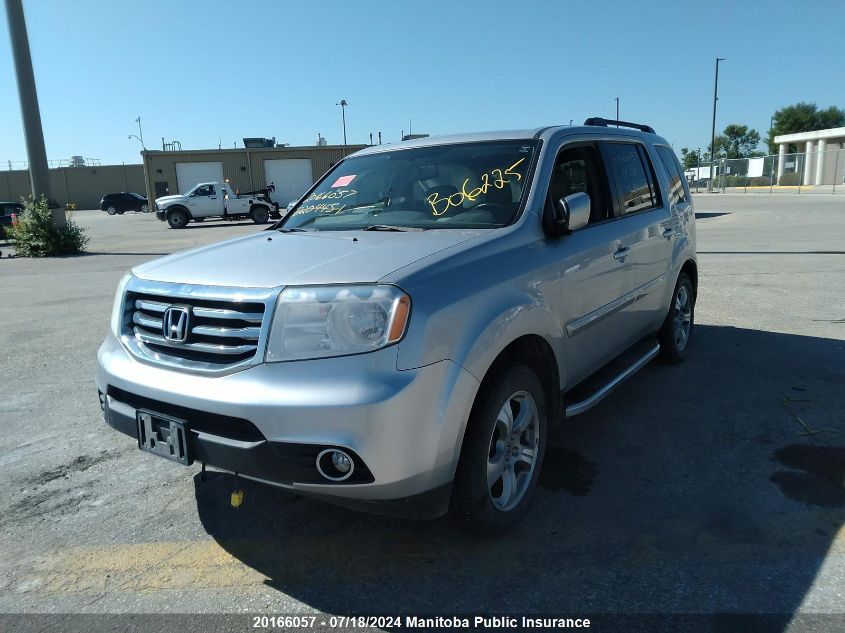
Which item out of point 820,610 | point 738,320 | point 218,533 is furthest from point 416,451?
point 738,320

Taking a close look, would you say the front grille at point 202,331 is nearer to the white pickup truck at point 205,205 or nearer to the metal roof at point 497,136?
the metal roof at point 497,136

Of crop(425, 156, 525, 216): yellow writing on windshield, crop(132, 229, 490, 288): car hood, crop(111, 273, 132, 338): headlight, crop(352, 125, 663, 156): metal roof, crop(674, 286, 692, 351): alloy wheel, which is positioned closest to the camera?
crop(132, 229, 490, 288): car hood

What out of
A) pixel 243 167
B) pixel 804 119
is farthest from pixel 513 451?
pixel 804 119

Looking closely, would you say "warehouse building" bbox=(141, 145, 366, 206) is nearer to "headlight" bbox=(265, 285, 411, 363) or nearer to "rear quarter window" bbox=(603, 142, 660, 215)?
"rear quarter window" bbox=(603, 142, 660, 215)

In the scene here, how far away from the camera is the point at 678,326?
559 cm

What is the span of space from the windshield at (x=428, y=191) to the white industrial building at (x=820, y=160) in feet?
135

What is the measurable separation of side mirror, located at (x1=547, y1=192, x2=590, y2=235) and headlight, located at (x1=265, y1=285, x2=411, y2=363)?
4.19 ft

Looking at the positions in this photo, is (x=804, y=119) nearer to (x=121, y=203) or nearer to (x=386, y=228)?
(x=121, y=203)

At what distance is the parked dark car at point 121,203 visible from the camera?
52.2m

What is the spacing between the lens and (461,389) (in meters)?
2.49

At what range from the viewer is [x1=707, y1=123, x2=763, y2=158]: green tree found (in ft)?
306

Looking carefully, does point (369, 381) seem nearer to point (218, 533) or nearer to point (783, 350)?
point (218, 533)

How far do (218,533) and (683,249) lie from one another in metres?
4.24

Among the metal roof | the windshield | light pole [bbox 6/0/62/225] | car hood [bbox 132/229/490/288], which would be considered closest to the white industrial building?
light pole [bbox 6/0/62/225]
